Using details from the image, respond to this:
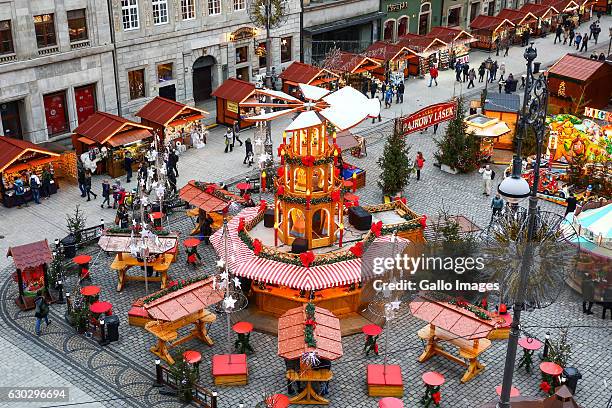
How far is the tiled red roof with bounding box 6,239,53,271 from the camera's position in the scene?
27.5 m

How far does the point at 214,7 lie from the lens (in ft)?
161

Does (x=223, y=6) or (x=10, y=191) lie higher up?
(x=223, y=6)

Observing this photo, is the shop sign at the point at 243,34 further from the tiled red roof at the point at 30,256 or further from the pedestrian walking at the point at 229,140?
the tiled red roof at the point at 30,256

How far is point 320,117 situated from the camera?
91.3ft

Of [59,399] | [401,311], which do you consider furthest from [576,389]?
[59,399]

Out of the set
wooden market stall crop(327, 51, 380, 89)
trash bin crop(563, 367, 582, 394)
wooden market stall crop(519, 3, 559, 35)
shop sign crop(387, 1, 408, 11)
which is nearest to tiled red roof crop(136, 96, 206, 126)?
wooden market stall crop(327, 51, 380, 89)

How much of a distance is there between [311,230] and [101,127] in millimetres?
16501

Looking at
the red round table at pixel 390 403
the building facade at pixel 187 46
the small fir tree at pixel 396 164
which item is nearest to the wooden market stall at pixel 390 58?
the building facade at pixel 187 46

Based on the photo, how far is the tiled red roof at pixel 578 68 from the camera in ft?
155

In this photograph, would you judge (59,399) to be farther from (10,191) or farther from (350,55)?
(350,55)

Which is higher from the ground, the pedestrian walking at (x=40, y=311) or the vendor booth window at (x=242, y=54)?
the vendor booth window at (x=242, y=54)

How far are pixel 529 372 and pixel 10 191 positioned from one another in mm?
24777

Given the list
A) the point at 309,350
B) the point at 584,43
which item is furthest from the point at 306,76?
the point at 309,350

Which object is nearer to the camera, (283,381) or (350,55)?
(283,381)
